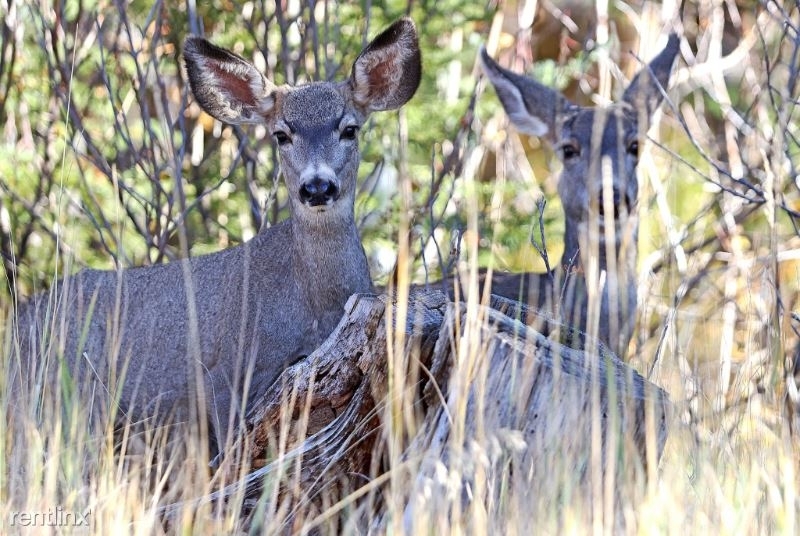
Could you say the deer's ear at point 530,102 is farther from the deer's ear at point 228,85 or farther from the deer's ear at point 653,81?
the deer's ear at point 228,85

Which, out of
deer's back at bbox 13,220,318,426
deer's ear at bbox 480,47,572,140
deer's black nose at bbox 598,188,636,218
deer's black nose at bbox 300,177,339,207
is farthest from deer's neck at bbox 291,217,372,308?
deer's ear at bbox 480,47,572,140

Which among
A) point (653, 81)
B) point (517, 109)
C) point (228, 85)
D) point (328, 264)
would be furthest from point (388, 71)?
point (653, 81)

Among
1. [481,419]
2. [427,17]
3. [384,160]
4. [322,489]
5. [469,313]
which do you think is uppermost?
[427,17]

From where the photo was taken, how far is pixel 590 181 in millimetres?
7211

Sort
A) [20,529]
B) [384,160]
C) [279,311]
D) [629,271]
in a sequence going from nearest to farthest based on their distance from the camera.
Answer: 1. [20,529]
2. [279,311]
3. [629,271]
4. [384,160]

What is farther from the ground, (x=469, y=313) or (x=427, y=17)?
(x=427, y=17)

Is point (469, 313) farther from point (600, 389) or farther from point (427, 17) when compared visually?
point (427, 17)

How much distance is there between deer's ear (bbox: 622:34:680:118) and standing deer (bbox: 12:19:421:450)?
1687 millimetres

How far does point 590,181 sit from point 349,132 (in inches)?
63.5

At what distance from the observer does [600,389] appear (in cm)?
419

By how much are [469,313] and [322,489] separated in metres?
0.98

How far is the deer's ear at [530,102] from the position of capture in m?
7.97

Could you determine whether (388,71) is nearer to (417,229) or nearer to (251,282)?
(251,282)

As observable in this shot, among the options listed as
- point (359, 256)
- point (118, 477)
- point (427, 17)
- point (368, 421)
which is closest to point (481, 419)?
point (368, 421)
